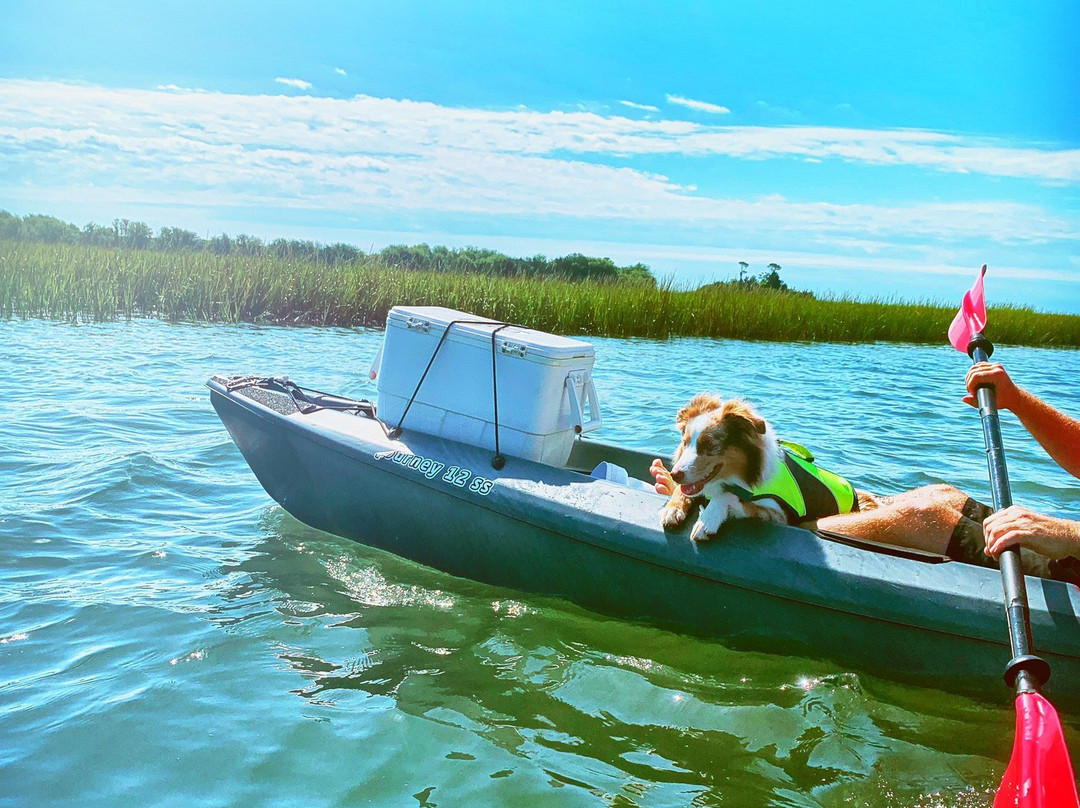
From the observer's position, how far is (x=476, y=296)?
50.6ft

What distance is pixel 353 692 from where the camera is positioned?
3.41 meters

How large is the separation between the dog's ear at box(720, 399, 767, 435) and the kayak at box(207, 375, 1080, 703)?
509 mm

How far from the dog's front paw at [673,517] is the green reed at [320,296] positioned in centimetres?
1181

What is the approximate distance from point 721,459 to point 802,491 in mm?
576

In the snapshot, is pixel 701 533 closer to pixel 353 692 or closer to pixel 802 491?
pixel 802 491

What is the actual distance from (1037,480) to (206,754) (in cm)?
682

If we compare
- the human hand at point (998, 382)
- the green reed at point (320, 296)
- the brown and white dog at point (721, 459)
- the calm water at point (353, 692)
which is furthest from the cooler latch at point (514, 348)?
the green reed at point (320, 296)

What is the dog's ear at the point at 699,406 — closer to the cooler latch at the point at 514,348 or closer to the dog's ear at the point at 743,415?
the dog's ear at the point at 743,415

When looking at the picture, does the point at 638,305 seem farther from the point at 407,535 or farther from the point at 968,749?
the point at 968,749

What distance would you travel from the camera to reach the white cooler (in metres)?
4.34

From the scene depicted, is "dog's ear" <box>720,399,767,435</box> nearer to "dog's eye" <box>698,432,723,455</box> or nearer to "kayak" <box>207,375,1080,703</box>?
"dog's eye" <box>698,432,723,455</box>

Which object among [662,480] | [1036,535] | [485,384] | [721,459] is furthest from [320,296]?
[1036,535]

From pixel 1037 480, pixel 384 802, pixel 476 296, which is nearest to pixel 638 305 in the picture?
pixel 476 296

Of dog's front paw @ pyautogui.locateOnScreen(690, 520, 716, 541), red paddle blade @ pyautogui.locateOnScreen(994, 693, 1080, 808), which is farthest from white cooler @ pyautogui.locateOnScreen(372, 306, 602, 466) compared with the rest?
red paddle blade @ pyautogui.locateOnScreen(994, 693, 1080, 808)
